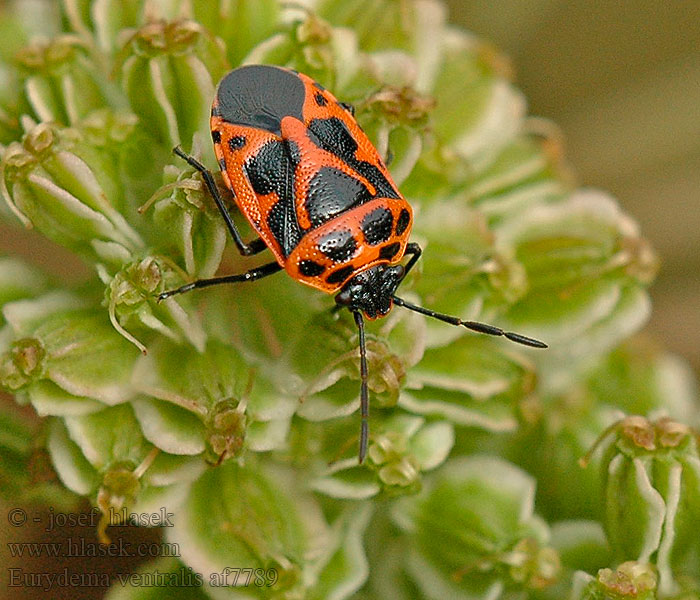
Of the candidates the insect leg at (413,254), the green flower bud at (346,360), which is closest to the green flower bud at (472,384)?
the green flower bud at (346,360)

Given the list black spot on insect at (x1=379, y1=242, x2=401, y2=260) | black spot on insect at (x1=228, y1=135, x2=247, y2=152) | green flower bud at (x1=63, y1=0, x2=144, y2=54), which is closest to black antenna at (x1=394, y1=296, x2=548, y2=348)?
black spot on insect at (x1=379, y1=242, x2=401, y2=260)

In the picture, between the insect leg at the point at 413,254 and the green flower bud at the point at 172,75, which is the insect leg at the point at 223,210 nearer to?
the green flower bud at the point at 172,75

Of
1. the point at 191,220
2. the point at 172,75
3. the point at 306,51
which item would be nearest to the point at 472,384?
the point at 191,220

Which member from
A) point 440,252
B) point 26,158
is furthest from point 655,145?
point 26,158

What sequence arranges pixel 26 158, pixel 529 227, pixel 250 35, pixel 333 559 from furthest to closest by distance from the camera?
pixel 529 227 → pixel 250 35 → pixel 333 559 → pixel 26 158

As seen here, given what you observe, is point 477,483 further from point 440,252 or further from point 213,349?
point 213,349

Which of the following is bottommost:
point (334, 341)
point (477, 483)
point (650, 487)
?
point (477, 483)

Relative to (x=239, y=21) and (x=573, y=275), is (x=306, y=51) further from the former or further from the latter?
(x=573, y=275)
